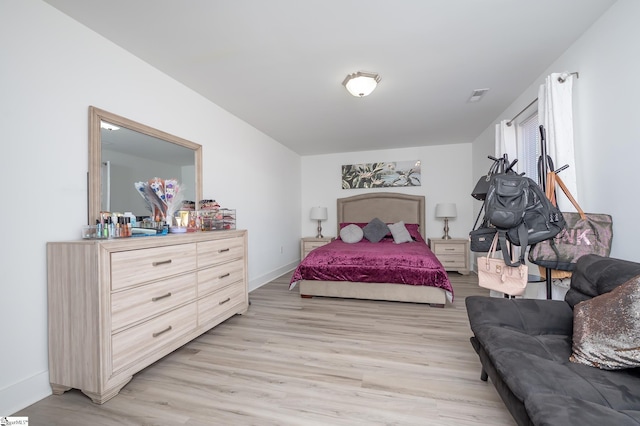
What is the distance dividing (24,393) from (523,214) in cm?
327

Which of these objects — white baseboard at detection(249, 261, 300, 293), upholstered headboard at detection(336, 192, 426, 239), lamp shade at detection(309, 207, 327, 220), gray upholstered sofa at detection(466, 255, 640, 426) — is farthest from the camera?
lamp shade at detection(309, 207, 327, 220)

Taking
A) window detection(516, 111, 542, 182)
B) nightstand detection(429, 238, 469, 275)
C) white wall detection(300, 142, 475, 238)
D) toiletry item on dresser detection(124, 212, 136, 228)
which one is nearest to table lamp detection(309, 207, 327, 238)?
white wall detection(300, 142, 475, 238)

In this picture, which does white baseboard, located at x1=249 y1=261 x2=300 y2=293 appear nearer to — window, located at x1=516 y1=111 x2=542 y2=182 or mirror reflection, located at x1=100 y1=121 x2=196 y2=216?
mirror reflection, located at x1=100 y1=121 x2=196 y2=216

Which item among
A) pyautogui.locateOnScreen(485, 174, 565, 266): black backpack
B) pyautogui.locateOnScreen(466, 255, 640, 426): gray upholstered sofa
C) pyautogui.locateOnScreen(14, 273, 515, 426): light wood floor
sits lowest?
pyautogui.locateOnScreen(14, 273, 515, 426): light wood floor

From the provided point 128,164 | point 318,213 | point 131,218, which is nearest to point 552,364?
point 131,218

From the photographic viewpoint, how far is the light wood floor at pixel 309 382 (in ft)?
4.63

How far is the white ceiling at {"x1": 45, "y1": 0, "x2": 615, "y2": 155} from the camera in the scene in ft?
5.61

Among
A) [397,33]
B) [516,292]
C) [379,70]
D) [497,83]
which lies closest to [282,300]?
[516,292]

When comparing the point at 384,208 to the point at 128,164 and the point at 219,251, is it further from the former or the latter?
the point at 128,164

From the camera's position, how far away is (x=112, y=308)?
154 centimetres

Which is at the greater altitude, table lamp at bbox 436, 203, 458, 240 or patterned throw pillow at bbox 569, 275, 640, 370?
table lamp at bbox 436, 203, 458, 240

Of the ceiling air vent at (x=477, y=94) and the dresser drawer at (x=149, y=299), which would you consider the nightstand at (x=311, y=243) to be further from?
the ceiling air vent at (x=477, y=94)

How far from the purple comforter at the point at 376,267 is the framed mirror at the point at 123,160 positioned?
6.31ft

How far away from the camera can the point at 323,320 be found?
2719 mm
